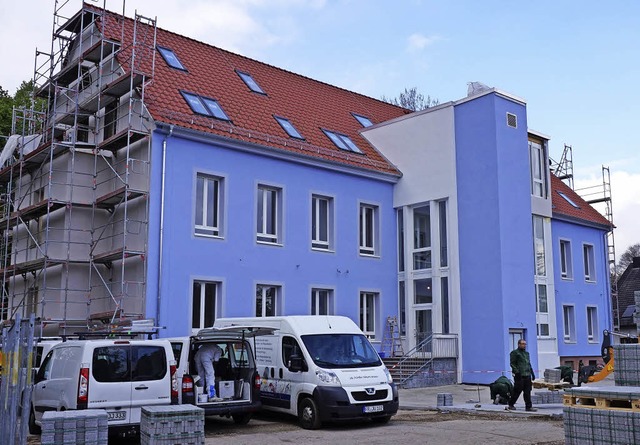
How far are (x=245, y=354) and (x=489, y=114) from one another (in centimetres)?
1352

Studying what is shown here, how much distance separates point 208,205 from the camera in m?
20.4

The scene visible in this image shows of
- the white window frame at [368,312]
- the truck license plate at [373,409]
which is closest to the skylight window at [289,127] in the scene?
the white window frame at [368,312]

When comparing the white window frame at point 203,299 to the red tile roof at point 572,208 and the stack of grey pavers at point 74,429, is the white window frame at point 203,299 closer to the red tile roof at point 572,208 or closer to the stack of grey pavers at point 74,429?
the stack of grey pavers at point 74,429

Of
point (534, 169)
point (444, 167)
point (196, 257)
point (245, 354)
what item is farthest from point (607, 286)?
point (245, 354)

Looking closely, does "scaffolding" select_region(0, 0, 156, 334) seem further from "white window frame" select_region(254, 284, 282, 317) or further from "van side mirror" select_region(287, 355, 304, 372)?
"van side mirror" select_region(287, 355, 304, 372)

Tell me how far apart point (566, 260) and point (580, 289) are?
140 centimetres

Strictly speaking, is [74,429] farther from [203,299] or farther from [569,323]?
[569,323]

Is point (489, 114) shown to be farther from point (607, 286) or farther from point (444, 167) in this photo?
point (607, 286)

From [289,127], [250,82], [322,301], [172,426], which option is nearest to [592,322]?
[322,301]

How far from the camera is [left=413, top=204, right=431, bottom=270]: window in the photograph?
24438 mm

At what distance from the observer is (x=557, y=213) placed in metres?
28.0

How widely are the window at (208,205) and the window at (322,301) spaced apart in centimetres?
417

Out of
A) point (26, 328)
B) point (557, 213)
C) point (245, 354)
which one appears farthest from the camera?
point (557, 213)

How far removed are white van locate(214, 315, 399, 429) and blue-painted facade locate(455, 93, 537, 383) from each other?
350 inches
